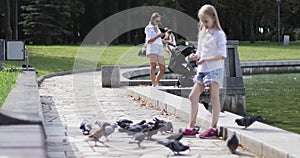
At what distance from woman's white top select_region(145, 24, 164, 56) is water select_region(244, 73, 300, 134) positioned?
239cm

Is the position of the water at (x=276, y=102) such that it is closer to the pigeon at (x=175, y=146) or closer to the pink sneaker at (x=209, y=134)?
the pink sneaker at (x=209, y=134)

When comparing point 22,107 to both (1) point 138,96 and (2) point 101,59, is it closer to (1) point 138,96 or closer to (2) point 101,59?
(1) point 138,96

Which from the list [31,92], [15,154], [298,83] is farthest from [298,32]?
[15,154]

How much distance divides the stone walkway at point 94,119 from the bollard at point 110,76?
0.30 meters

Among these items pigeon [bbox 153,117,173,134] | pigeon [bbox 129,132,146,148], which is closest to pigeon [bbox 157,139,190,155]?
pigeon [bbox 129,132,146,148]

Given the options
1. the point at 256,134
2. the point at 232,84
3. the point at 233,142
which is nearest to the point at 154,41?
the point at 232,84

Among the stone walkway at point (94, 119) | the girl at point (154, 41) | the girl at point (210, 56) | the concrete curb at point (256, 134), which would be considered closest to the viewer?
the concrete curb at point (256, 134)

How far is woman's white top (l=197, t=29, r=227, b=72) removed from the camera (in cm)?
841

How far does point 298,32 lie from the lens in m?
71.8

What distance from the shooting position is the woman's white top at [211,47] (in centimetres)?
841

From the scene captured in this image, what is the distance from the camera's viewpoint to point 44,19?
51.3 metres

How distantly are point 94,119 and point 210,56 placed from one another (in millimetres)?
3147

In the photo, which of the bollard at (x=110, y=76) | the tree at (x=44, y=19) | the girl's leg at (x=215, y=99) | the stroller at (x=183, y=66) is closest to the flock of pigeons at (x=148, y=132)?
the girl's leg at (x=215, y=99)

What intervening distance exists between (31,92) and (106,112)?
2.16 meters
